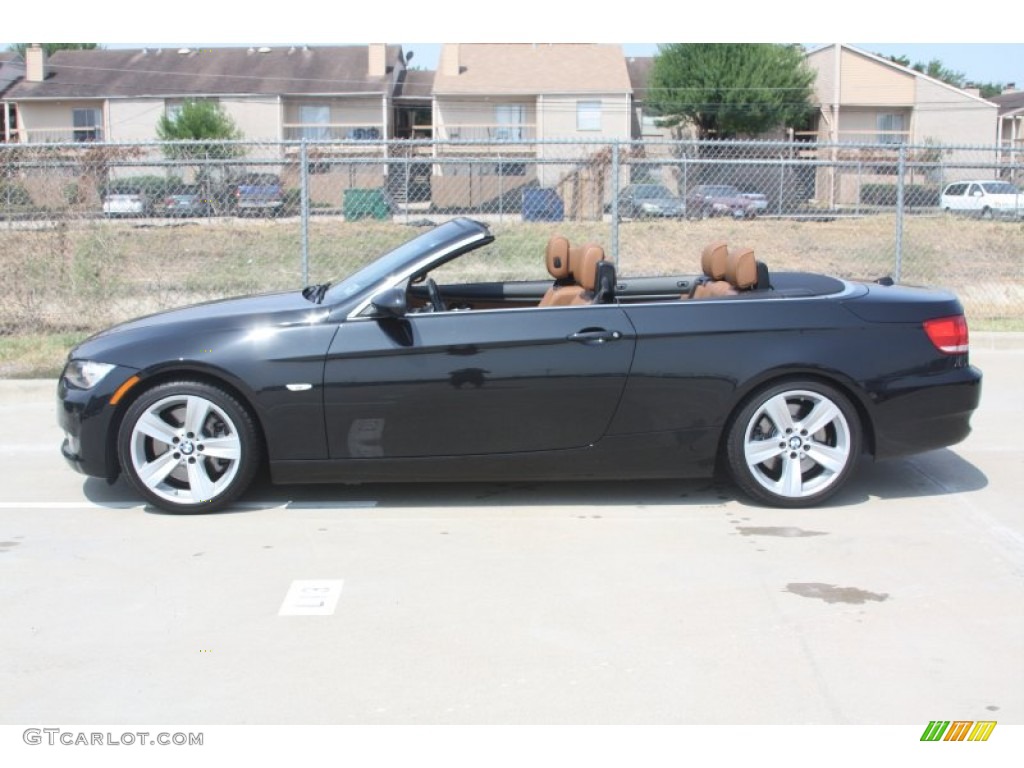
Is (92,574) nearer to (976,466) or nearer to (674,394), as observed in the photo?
(674,394)

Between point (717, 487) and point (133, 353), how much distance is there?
10.6ft

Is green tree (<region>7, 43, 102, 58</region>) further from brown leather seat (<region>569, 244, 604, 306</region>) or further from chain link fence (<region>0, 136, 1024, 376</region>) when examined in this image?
brown leather seat (<region>569, 244, 604, 306</region>)

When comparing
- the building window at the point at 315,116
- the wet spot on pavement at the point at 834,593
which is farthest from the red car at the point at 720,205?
the building window at the point at 315,116

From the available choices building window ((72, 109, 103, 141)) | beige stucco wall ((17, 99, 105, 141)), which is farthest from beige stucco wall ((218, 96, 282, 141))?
beige stucco wall ((17, 99, 105, 141))

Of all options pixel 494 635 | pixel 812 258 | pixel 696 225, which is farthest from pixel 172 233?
pixel 494 635

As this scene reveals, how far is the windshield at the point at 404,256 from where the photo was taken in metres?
6.35

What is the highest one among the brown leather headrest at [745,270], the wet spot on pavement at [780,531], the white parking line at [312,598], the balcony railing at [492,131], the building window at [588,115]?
the building window at [588,115]

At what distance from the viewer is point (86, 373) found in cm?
622

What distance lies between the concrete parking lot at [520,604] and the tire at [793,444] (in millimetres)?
152

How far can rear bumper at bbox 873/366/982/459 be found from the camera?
6.23m

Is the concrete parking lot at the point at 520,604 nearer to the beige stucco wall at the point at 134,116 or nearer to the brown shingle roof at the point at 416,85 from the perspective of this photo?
the beige stucco wall at the point at 134,116

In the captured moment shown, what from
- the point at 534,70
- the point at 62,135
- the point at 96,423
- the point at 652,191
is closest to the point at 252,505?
the point at 96,423

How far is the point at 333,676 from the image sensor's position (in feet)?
13.8
